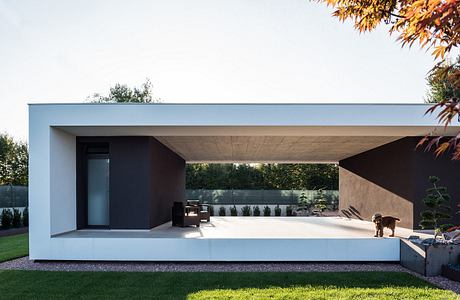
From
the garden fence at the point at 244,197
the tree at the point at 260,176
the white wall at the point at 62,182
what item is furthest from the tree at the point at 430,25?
the tree at the point at 260,176

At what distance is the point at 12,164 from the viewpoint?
2886 cm

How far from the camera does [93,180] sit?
10.1 meters

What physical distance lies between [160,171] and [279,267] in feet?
15.5

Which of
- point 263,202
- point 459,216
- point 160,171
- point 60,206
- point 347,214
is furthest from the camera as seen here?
point 263,202

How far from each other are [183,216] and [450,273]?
256 inches

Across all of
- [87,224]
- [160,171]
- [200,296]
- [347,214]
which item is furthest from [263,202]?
[200,296]

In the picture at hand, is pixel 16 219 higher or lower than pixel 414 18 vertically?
lower

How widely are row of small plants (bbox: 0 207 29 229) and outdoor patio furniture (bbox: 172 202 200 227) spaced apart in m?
8.56

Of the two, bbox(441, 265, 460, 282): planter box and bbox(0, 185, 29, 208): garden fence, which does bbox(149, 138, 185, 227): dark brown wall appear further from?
bbox(0, 185, 29, 208): garden fence

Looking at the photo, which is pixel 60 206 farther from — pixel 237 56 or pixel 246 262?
pixel 237 56

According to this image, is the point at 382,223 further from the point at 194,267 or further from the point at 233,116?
the point at 194,267

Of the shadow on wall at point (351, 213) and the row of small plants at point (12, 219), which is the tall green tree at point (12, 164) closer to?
the row of small plants at point (12, 219)

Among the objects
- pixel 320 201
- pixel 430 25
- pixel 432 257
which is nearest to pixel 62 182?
pixel 432 257

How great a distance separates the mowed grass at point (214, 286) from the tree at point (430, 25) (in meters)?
3.86
